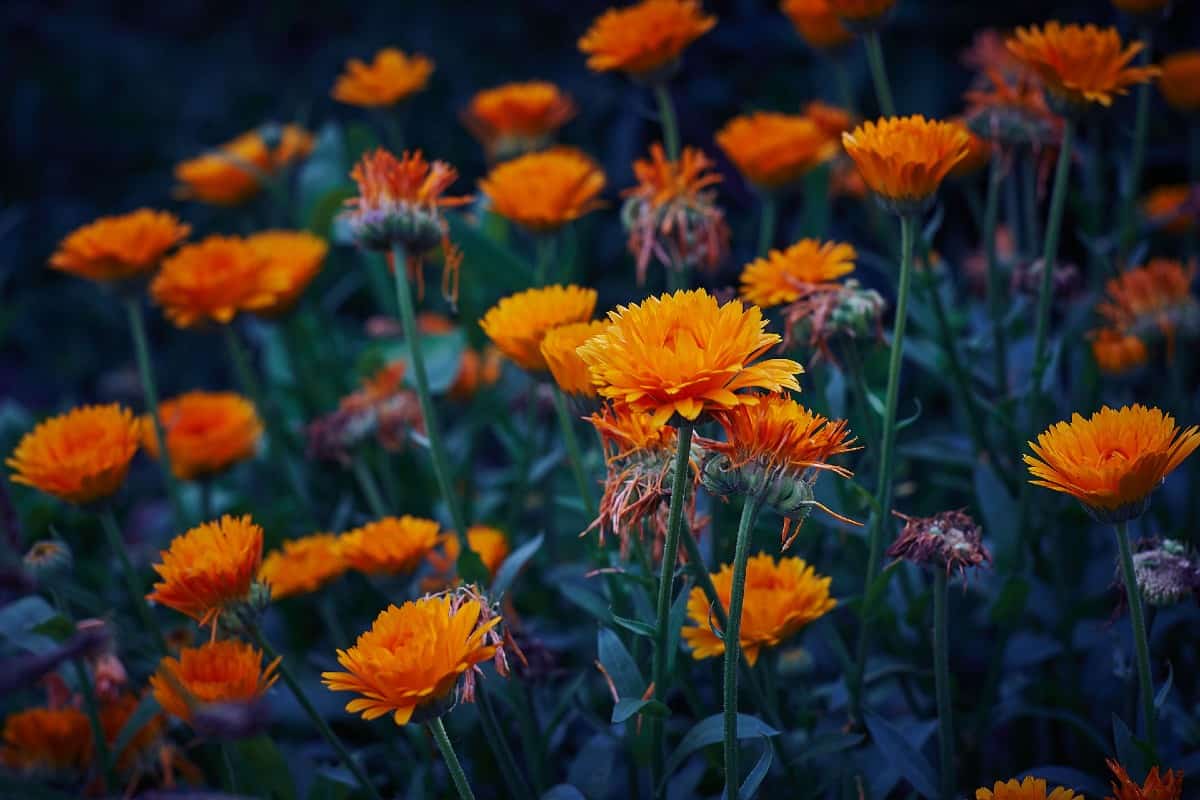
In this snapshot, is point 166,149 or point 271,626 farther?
point 166,149

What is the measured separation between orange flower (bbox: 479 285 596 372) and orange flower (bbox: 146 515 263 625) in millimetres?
287

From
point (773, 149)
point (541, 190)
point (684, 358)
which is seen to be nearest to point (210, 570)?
point (684, 358)

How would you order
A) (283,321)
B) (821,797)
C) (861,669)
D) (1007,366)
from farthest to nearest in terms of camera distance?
(283,321), (1007,366), (821,797), (861,669)

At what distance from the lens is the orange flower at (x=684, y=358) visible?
72 centimetres

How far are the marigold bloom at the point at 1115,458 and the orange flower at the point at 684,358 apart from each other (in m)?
0.24

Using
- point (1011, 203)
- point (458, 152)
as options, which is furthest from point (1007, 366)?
point (458, 152)

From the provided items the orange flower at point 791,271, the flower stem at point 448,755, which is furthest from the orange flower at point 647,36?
the flower stem at point 448,755

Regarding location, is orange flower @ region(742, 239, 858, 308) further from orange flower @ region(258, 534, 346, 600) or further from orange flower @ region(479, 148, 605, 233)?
orange flower @ region(258, 534, 346, 600)

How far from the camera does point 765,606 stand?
977mm

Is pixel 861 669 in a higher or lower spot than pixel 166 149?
lower

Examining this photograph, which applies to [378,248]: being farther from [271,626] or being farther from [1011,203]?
[1011,203]

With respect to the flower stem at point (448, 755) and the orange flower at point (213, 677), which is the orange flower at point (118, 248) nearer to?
the orange flower at point (213, 677)

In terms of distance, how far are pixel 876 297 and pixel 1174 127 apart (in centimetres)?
132

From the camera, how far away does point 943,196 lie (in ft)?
6.69
